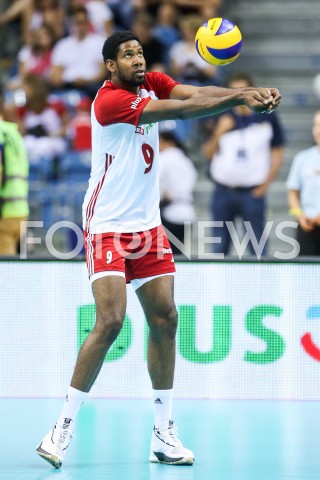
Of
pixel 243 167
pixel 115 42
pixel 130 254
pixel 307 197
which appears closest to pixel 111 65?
pixel 115 42

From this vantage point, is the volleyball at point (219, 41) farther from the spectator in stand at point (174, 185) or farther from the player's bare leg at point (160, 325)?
the spectator in stand at point (174, 185)

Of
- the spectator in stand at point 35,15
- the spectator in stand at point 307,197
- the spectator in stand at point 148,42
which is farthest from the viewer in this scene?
the spectator in stand at point 35,15

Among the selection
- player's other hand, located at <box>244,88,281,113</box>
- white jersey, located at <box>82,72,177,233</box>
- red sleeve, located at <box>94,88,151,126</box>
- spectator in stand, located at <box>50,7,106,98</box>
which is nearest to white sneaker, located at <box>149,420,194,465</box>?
white jersey, located at <box>82,72,177,233</box>

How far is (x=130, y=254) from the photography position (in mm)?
6367

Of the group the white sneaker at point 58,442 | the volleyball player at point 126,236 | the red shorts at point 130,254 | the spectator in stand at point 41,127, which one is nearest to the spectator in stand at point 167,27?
the spectator in stand at point 41,127

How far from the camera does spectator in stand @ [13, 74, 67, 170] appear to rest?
41.7ft

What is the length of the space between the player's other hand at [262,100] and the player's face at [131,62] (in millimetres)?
835

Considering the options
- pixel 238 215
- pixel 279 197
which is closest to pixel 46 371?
pixel 238 215

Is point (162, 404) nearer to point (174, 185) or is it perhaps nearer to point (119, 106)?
point (119, 106)

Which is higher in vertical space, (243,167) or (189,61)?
(189,61)

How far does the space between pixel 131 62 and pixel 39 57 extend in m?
8.16

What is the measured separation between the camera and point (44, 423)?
753 centimetres

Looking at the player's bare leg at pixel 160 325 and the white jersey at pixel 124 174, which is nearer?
the white jersey at pixel 124 174

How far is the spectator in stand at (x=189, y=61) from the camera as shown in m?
12.9
